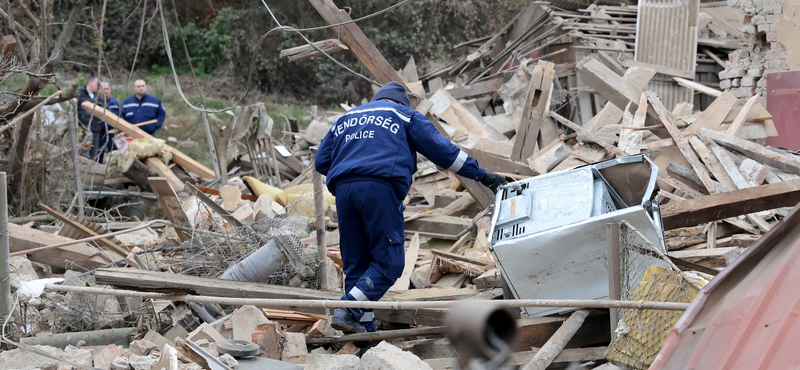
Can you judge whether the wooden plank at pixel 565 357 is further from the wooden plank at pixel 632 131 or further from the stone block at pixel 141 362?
the wooden plank at pixel 632 131

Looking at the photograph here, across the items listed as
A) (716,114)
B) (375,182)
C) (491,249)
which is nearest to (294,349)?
(375,182)

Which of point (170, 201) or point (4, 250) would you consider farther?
point (170, 201)

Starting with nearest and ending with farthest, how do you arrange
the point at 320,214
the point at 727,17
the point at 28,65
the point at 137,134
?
the point at 320,214 < the point at 28,65 < the point at 137,134 < the point at 727,17

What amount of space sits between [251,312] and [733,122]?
226 inches

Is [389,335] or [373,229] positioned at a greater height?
[373,229]

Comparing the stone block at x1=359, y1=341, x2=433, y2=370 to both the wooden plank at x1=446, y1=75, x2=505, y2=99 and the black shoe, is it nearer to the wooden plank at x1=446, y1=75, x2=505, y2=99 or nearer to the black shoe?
the black shoe

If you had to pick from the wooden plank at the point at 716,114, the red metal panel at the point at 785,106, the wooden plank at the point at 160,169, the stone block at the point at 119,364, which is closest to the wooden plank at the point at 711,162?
the wooden plank at the point at 716,114

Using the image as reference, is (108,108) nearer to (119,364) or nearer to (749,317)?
(119,364)

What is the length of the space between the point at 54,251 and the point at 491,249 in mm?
3928

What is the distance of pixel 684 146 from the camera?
626 cm

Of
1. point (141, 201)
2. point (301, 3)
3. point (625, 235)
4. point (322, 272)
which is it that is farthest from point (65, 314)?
point (301, 3)

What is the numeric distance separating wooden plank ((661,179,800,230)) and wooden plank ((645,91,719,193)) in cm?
139

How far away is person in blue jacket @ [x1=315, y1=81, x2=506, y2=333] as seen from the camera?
3.80m

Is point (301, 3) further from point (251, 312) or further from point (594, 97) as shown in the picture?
point (251, 312)
